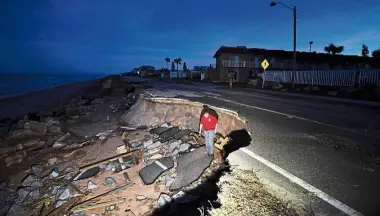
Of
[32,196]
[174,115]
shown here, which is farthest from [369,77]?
[32,196]

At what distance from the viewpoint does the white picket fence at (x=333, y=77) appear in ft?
57.6

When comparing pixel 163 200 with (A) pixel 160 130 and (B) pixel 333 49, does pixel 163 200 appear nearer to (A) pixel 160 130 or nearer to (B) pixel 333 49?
(A) pixel 160 130

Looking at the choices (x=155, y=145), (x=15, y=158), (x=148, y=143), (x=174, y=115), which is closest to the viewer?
(x=155, y=145)

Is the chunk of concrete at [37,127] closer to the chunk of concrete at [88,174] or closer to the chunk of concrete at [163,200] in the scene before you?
the chunk of concrete at [88,174]

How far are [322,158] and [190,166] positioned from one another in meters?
2.96

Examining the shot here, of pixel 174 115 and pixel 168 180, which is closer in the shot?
pixel 168 180

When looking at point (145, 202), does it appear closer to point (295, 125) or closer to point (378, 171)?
point (378, 171)

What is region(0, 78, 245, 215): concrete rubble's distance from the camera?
4.75 metres

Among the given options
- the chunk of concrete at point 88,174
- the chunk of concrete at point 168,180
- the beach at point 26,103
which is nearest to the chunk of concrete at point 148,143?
the chunk of concrete at point 88,174

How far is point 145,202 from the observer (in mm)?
4496

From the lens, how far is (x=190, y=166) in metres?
5.10

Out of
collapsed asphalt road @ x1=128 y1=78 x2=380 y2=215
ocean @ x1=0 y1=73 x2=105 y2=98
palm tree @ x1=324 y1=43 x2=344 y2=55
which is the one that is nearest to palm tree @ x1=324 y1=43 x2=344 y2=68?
palm tree @ x1=324 y1=43 x2=344 y2=55

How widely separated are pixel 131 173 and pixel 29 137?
6704 millimetres

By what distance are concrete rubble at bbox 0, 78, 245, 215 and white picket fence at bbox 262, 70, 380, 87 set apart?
17.5 metres
